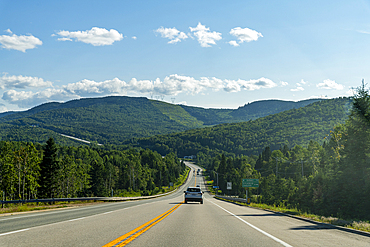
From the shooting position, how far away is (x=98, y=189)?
304 feet

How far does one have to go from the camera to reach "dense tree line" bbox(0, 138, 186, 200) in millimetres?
55281

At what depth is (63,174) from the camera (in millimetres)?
81375

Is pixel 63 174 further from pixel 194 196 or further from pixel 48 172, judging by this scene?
pixel 194 196

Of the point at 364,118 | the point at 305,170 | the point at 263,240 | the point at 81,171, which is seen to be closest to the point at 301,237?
the point at 263,240

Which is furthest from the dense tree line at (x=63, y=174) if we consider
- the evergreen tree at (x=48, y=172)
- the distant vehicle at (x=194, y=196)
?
the distant vehicle at (x=194, y=196)

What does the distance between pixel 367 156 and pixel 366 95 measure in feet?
29.3

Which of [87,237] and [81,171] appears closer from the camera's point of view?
[87,237]

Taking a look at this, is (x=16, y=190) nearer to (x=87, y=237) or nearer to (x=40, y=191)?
(x=40, y=191)

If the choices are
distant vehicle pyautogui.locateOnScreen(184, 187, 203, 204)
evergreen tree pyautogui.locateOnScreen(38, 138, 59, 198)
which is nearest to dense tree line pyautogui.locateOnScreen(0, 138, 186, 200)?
evergreen tree pyautogui.locateOnScreen(38, 138, 59, 198)

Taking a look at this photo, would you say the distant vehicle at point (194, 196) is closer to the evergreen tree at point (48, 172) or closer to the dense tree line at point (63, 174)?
the dense tree line at point (63, 174)

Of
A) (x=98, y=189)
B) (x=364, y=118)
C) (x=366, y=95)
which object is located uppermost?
(x=366, y=95)

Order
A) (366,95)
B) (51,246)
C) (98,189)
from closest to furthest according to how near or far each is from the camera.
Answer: (51,246)
(366,95)
(98,189)

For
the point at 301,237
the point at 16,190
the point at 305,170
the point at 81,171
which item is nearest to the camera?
the point at 301,237

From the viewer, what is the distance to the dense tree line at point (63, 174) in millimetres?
55281
